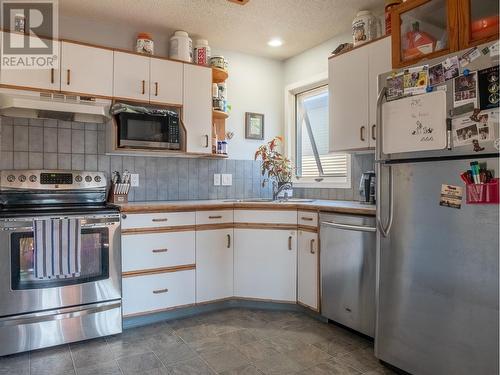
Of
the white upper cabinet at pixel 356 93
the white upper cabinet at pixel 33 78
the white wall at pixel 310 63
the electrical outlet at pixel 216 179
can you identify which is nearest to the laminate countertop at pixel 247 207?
the white upper cabinet at pixel 356 93

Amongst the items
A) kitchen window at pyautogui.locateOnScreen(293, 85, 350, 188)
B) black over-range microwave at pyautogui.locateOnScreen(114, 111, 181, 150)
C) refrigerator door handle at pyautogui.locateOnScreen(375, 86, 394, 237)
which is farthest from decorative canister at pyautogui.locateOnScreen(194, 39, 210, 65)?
refrigerator door handle at pyautogui.locateOnScreen(375, 86, 394, 237)

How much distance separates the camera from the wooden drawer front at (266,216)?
9.58 ft

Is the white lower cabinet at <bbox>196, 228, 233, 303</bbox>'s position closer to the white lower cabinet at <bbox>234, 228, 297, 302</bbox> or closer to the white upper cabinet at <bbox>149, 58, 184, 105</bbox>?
the white lower cabinet at <bbox>234, 228, 297, 302</bbox>

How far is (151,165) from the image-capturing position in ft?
10.7

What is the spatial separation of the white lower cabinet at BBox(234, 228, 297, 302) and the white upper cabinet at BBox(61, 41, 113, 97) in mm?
1536

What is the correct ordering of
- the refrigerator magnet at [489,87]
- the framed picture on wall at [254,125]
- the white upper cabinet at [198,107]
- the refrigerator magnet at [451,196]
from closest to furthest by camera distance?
the refrigerator magnet at [489,87] < the refrigerator magnet at [451,196] < the white upper cabinet at [198,107] < the framed picture on wall at [254,125]

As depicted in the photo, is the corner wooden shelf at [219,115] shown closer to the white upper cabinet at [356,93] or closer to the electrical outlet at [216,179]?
the electrical outlet at [216,179]

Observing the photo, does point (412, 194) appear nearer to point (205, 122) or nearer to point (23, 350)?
point (205, 122)

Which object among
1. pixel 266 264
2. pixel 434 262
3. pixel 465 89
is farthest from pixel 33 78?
pixel 434 262

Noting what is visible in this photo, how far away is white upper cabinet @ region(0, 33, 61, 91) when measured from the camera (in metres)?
2.50

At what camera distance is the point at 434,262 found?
175 centimetres

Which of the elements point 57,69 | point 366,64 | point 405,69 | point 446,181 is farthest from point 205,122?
point 446,181

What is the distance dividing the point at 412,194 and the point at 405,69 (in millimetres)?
641

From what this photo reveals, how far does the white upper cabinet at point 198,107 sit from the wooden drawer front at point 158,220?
629 millimetres
